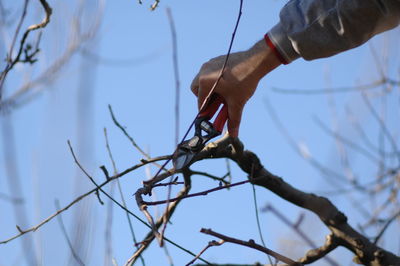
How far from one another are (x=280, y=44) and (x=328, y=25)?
157 mm

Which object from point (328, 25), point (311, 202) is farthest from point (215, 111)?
point (311, 202)

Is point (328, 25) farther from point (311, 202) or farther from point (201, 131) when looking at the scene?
point (311, 202)

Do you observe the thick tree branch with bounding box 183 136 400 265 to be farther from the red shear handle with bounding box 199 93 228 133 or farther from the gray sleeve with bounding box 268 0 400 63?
the gray sleeve with bounding box 268 0 400 63

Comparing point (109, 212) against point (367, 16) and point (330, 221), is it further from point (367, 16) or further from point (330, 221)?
point (367, 16)

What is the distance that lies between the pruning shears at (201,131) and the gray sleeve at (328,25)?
0.26 m

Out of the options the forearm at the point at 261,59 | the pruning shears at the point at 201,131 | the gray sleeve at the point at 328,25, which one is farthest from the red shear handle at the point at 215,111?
the gray sleeve at the point at 328,25

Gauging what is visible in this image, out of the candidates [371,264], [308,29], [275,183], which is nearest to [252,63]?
[308,29]

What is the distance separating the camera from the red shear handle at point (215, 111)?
1.90m

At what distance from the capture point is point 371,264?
6.75ft

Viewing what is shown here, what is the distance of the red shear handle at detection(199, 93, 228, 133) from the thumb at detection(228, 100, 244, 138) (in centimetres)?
3

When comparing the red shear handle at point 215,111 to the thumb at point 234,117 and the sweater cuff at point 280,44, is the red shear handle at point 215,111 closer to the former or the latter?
the thumb at point 234,117

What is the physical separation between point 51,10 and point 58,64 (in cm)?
115

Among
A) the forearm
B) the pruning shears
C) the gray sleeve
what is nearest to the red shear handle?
the pruning shears

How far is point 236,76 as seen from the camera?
1.84 m
